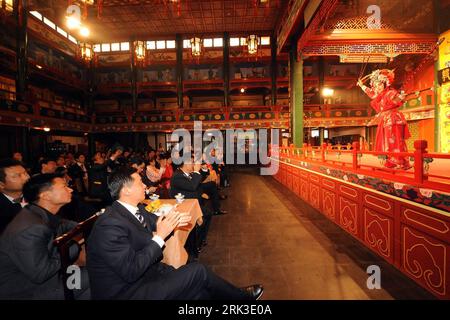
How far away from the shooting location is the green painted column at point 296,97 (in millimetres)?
8781

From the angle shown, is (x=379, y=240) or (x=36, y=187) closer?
(x=36, y=187)

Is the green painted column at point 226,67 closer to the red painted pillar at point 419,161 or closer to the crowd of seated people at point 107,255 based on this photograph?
the red painted pillar at point 419,161

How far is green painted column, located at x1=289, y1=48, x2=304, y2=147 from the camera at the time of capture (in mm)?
8781

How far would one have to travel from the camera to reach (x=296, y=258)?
Result: 3.28 meters

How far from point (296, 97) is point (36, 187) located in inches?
343

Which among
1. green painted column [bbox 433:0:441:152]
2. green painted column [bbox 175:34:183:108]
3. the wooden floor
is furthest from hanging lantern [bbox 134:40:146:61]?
green painted column [bbox 433:0:441:152]

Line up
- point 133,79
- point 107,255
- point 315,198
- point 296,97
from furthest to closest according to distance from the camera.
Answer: point 133,79 → point 296,97 → point 315,198 → point 107,255

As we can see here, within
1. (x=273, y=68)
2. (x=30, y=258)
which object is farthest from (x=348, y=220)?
(x=273, y=68)

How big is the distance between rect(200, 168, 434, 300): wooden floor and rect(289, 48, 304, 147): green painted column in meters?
4.32

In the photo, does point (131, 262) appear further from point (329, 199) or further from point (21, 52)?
point (21, 52)

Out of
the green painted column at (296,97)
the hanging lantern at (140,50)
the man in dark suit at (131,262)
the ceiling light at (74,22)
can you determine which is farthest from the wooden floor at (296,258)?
the hanging lantern at (140,50)

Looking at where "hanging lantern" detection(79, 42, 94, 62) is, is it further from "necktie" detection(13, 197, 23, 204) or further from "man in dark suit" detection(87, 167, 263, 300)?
"man in dark suit" detection(87, 167, 263, 300)
